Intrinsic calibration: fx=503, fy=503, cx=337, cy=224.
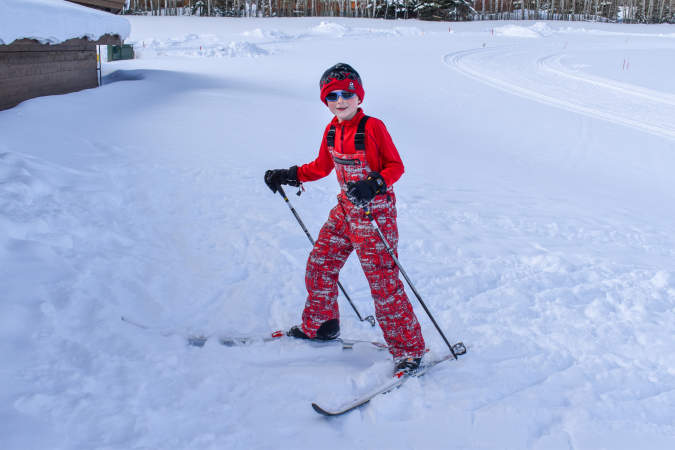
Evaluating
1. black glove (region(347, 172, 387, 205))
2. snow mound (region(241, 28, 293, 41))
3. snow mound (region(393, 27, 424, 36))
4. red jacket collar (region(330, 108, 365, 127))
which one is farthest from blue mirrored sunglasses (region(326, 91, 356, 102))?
snow mound (region(393, 27, 424, 36))

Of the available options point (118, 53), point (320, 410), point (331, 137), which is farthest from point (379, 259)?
point (118, 53)

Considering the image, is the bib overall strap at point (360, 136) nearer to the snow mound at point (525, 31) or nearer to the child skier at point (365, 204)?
the child skier at point (365, 204)

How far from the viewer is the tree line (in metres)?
47.5

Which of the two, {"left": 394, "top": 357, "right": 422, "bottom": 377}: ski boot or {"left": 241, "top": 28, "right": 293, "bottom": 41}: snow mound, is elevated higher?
{"left": 241, "top": 28, "right": 293, "bottom": 41}: snow mound

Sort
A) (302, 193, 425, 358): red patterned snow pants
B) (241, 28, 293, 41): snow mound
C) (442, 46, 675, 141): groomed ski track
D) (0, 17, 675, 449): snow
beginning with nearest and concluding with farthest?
1. (0, 17, 675, 449): snow
2. (302, 193, 425, 358): red patterned snow pants
3. (442, 46, 675, 141): groomed ski track
4. (241, 28, 293, 41): snow mound

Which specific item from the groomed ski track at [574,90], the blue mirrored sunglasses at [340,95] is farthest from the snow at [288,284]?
the groomed ski track at [574,90]

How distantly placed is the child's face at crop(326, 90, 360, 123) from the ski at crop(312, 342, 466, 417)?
1499 mm

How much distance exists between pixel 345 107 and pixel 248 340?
163cm

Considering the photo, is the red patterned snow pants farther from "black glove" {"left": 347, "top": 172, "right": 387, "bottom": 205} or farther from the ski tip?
the ski tip

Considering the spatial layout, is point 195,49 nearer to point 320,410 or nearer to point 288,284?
point 288,284

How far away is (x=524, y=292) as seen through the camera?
4.06 m

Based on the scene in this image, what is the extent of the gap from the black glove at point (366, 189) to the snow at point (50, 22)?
6.92 metres

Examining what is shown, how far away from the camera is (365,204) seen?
105 inches

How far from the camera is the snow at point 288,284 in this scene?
254 cm
